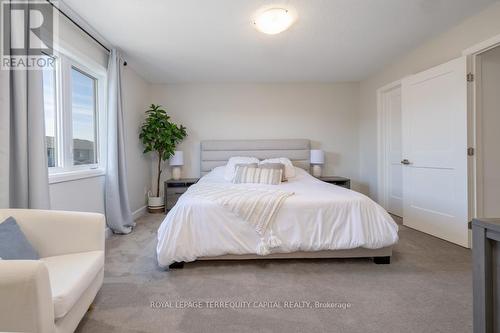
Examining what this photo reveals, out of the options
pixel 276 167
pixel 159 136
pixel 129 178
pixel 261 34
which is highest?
pixel 261 34

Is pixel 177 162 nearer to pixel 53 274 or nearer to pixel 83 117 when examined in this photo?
pixel 83 117

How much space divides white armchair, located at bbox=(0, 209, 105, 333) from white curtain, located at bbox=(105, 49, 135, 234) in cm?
162

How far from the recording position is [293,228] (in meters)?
2.19

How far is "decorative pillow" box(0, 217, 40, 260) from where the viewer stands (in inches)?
49.6

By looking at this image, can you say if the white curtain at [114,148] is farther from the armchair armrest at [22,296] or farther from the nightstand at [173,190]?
the armchair armrest at [22,296]

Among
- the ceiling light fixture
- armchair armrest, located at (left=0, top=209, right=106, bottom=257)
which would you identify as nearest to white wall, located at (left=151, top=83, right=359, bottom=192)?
the ceiling light fixture

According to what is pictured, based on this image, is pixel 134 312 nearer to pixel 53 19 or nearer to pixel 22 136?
pixel 22 136

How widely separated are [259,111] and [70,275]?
154 inches

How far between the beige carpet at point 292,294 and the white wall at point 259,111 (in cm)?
258

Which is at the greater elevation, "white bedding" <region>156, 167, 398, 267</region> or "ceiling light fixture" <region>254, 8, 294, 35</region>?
"ceiling light fixture" <region>254, 8, 294, 35</region>

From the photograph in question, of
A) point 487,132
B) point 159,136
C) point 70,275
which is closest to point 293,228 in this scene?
point 70,275

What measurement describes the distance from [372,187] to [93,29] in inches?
182

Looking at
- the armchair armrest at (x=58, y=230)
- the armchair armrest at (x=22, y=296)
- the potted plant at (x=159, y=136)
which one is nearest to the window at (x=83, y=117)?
the potted plant at (x=159, y=136)

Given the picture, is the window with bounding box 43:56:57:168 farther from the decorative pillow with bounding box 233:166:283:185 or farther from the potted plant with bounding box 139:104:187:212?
the decorative pillow with bounding box 233:166:283:185
